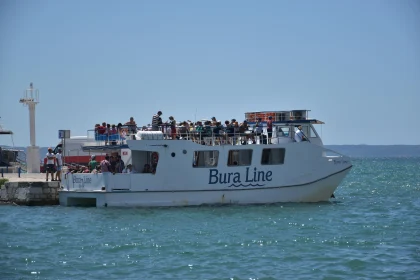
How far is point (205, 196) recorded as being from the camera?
88.5 ft

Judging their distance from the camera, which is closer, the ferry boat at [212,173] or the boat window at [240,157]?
the ferry boat at [212,173]

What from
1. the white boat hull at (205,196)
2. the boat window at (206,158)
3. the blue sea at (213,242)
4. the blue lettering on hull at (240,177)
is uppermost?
the boat window at (206,158)

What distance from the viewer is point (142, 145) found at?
2678 centimetres

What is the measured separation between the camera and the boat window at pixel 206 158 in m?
27.2

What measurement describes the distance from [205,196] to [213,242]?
665cm

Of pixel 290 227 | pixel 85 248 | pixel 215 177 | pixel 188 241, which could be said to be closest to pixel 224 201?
A: pixel 215 177

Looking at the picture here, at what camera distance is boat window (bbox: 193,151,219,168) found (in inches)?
1072

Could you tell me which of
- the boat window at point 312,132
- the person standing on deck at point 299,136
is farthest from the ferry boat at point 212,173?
the boat window at point 312,132

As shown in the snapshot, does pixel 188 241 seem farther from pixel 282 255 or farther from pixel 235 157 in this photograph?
pixel 235 157

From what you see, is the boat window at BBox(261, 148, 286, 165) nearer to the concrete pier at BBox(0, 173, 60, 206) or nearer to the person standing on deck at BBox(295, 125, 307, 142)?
the person standing on deck at BBox(295, 125, 307, 142)

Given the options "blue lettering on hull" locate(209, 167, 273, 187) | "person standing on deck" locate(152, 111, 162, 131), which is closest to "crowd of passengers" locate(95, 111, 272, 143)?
"person standing on deck" locate(152, 111, 162, 131)

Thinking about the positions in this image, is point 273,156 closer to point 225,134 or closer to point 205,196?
point 225,134

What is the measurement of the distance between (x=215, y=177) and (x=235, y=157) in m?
1.23

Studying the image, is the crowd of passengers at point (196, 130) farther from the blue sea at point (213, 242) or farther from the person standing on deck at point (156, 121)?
the blue sea at point (213, 242)
